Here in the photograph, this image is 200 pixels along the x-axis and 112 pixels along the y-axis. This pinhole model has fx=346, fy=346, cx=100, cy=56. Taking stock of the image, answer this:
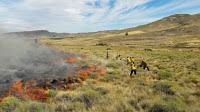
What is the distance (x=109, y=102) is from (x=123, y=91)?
3089 millimetres

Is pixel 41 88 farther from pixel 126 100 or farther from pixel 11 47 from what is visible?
pixel 11 47

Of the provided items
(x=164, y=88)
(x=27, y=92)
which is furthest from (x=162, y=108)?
(x=27, y=92)

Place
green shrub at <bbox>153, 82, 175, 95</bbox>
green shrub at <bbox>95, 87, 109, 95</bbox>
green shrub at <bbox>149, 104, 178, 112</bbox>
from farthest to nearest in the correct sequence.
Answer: green shrub at <bbox>153, 82, 175, 95</bbox> < green shrub at <bbox>95, 87, 109, 95</bbox> < green shrub at <bbox>149, 104, 178, 112</bbox>

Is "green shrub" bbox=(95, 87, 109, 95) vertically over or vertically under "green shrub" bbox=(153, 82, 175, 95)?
over

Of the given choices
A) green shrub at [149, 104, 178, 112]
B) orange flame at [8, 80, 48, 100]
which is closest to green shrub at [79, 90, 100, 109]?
orange flame at [8, 80, 48, 100]

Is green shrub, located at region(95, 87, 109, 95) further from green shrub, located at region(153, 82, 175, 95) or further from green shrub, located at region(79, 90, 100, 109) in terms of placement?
green shrub, located at region(153, 82, 175, 95)

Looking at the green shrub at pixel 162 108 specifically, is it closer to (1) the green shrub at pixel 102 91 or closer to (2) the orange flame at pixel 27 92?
(1) the green shrub at pixel 102 91

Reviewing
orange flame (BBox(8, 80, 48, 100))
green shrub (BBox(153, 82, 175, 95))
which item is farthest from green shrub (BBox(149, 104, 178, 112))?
orange flame (BBox(8, 80, 48, 100))

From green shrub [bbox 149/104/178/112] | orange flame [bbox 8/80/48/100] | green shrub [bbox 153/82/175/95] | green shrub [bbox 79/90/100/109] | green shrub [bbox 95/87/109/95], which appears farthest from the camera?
green shrub [bbox 153/82/175/95]

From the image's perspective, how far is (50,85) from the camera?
19.3 metres

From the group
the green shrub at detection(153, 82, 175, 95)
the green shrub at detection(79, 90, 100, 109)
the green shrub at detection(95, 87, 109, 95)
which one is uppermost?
the green shrub at detection(79, 90, 100, 109)

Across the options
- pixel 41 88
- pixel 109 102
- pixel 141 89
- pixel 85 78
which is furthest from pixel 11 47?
pixel 109 102

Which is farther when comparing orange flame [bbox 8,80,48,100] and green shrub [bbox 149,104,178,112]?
orange flame [bbox 8,80,48,100]

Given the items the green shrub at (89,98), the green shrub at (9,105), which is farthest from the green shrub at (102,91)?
the green shrub at (9,105)
